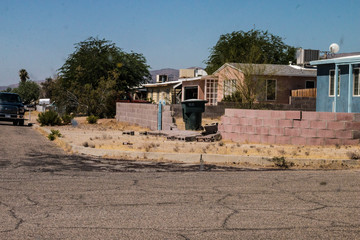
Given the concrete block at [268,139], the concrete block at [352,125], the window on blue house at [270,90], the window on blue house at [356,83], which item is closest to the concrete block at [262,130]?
the concrete block at [268,139]

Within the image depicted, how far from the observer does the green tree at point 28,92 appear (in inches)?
4759

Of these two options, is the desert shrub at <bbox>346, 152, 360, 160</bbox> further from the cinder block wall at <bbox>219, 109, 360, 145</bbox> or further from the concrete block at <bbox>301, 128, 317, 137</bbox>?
the concrete block at <bbox>301, 128, 317, 137</bbox>

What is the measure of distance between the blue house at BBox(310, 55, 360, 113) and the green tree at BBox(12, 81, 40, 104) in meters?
99.2

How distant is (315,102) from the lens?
3325cm

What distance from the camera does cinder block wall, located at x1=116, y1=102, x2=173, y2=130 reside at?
78.4 ft

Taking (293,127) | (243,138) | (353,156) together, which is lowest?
(353,156)

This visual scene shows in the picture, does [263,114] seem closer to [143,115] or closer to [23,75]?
[143,115]

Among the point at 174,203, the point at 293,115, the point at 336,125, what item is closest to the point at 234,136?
the point at 293,115

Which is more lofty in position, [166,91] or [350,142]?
[166,91]

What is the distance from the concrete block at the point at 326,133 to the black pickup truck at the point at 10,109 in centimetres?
2388

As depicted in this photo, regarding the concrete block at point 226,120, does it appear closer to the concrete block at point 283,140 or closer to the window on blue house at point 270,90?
the concrete block at point 283,140

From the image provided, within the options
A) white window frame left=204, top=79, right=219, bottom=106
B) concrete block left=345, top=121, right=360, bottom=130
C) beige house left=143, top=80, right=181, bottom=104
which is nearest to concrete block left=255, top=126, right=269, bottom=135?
concrete block left=345, top=121, right=360, bottom=130

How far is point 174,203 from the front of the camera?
26.3 feet

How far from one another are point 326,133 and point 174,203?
979cm
